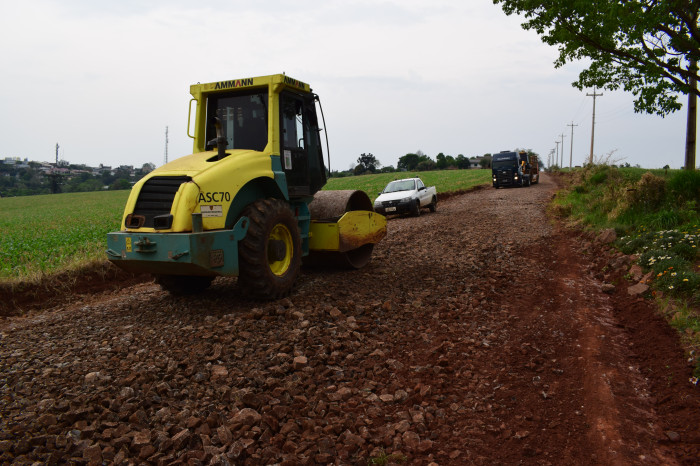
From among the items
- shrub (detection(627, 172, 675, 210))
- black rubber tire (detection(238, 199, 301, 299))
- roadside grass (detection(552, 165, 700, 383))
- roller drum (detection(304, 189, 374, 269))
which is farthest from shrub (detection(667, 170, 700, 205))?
black rubber tire (detection(238, 199, 301, 299))

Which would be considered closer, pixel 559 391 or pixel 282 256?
pixel 559 391

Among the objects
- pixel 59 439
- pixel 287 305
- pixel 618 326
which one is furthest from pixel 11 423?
pixel 618 326

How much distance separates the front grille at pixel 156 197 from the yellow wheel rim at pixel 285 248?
1451mm

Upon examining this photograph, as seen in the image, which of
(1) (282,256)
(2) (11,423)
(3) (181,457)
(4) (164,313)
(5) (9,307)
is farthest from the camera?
(5) (9,307)

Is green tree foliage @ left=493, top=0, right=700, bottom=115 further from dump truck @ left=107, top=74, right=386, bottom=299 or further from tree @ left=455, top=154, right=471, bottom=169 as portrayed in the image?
tree @ left=455, top=154, right=471, bottom=169

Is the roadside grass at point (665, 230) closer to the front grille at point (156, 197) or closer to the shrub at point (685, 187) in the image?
the shrub at point (685, 187)

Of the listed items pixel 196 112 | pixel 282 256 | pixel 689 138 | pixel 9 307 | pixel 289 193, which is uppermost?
pixel 689 138

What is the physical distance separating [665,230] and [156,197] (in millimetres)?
8847

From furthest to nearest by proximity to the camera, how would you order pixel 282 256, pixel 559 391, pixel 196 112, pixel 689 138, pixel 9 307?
1. pixel 689 138
2. pixel 9 307
3. pixel 196 112
4. pixel 282 256
5. pixel 559 391

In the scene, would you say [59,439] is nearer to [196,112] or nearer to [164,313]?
[164,313]

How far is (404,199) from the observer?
61.7ft

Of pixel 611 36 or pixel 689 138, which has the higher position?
pixel 611 36

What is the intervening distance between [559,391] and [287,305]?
3.42 meters

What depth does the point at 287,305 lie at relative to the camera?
629cm
